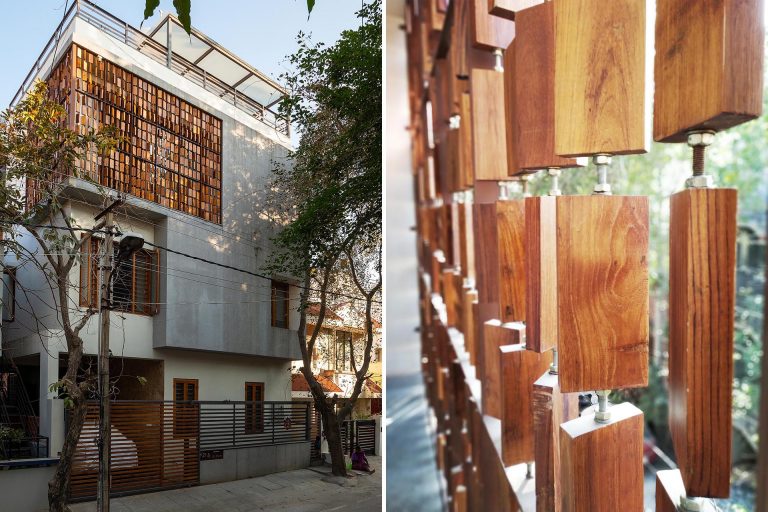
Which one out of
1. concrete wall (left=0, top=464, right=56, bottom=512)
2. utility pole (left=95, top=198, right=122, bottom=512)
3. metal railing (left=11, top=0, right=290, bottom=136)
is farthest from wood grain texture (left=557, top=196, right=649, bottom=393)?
metal railing (left=11, top=0, right=290, bottom=136)

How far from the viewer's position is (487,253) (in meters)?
0.73

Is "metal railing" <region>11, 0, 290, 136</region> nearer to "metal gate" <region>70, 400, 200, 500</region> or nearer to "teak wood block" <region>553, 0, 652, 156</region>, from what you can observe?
"metal gate" <region>70, 400, 200, 500</region>

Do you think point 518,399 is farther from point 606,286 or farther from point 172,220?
A: point 172,220

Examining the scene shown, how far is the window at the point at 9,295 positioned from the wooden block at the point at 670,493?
7.15 feet

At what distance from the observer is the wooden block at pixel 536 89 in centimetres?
45

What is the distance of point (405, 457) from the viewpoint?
6.05 feet

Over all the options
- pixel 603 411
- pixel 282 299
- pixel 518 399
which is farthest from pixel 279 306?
pixel 603 411

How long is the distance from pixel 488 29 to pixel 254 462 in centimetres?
217

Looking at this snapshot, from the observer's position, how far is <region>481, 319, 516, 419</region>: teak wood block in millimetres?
672

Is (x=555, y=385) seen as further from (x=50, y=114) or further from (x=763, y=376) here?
(x=50, y=114)

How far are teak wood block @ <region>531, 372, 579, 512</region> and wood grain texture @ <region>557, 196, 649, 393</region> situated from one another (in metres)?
0.12

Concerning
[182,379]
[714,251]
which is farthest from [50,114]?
[714,251]

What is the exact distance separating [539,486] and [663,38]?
13.7 inches

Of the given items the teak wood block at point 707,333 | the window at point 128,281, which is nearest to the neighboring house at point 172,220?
the window at point 128,281
